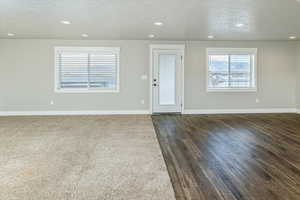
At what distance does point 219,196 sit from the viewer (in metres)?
2.35

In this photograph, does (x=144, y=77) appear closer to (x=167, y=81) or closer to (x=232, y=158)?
(x=167, y=81)

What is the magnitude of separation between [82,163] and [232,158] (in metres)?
2.29

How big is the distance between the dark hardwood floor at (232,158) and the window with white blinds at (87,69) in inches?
97.7

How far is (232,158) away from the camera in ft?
11.3

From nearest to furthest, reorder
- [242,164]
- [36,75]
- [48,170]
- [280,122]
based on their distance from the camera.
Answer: [48,170]
[242,164]
[280,122]
[36,75]

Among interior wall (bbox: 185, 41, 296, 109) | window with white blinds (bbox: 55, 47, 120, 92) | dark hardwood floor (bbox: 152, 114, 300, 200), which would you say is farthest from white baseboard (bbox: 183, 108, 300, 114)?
window with white blinds (bbox: 55, 47, 120, 92)

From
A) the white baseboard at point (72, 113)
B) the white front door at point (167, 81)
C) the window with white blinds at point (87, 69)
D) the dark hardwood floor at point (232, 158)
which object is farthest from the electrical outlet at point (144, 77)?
the dark hardwood floor at point (232, 158)

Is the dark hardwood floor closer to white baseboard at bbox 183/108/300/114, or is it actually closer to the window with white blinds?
white baseboard at bbox 183/108/300/114

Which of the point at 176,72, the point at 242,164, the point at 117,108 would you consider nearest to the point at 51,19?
→ the point at 117,108

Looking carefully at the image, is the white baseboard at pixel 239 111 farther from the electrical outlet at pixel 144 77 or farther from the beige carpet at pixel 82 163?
the beige carpet at pixel 82 163

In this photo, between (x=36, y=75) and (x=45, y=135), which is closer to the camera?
(x=45, y=135)

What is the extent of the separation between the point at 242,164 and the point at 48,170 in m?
2.73

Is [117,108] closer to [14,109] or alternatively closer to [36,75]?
[36,75]

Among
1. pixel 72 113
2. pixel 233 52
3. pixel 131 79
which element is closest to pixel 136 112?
pixel 131 79
